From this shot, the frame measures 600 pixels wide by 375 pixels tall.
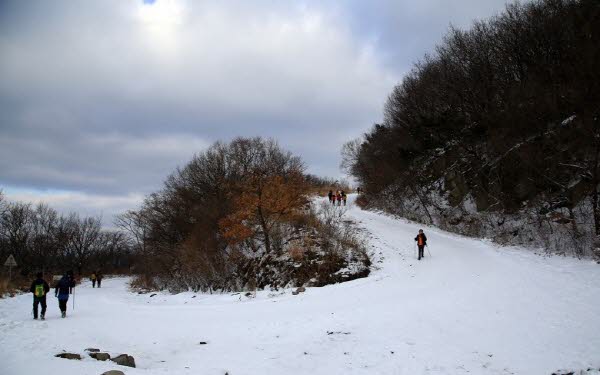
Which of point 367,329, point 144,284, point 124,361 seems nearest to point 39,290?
point 124,361

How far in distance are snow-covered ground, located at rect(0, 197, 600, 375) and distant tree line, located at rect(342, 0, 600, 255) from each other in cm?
569

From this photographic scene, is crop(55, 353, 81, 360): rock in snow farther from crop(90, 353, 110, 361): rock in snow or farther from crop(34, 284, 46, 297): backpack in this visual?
crop(34, 284, 46, 297): backpack

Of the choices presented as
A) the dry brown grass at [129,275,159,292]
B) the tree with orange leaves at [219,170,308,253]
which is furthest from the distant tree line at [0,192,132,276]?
the tree with orange leaves at [219,170,308,253]

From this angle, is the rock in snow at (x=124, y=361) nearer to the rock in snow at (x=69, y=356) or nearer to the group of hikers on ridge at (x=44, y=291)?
the rock in snow at (x=69, y=356)

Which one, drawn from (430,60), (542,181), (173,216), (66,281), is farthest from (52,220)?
(542,181)

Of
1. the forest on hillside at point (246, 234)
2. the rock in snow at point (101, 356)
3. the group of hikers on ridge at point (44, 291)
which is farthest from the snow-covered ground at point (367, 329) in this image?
→ the forest on hillside at point (246, 234)

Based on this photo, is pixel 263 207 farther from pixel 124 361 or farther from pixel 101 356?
pixel 124 361

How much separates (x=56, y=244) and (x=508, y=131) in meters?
79.9

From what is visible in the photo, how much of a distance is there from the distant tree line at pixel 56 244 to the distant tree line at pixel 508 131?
2341 inches

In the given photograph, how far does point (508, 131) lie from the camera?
24.2m

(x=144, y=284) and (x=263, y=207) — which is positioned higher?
(x=263, y=207)

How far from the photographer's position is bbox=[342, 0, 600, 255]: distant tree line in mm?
18891

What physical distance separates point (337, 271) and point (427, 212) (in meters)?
15.2

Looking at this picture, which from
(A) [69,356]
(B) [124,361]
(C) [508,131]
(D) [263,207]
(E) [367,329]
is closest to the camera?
(B) [124,361]
